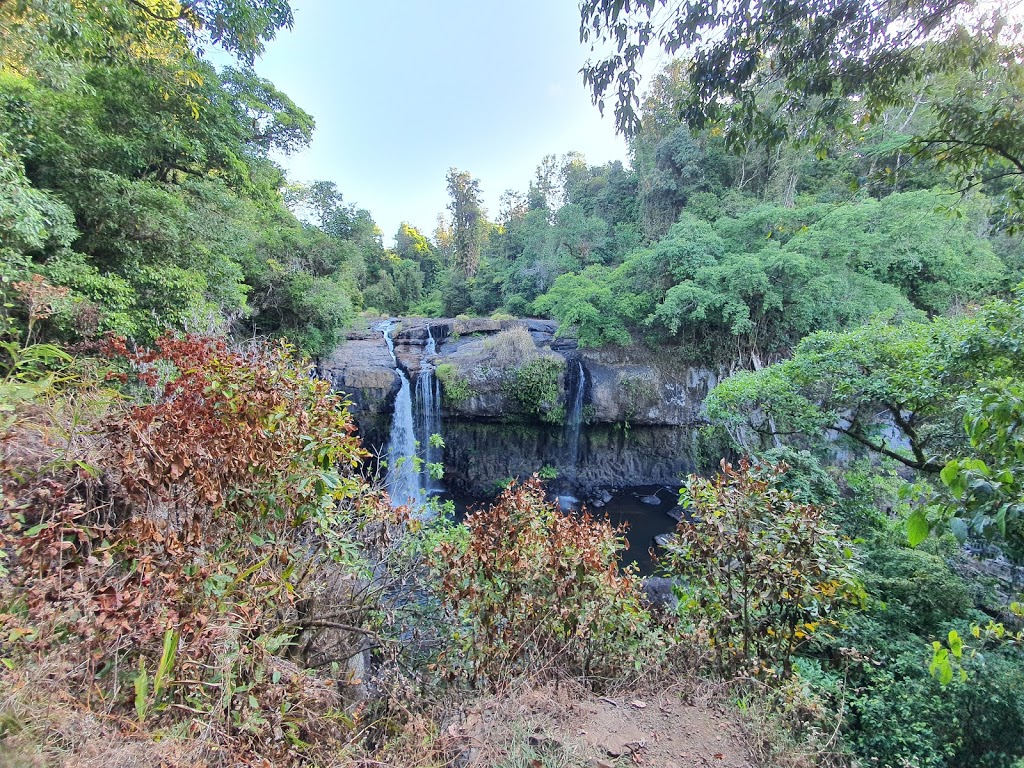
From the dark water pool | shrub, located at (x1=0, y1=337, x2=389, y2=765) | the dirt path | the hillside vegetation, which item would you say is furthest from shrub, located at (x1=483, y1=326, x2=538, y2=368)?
the dirt path

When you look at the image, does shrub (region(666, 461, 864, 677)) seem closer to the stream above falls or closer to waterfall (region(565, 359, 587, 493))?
the stream above falls

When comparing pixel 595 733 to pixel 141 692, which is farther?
pixel 595 733

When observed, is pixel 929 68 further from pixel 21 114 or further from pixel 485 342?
pixel 485 342

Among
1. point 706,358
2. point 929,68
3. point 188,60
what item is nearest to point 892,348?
point 929,68

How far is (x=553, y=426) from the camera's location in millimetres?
12938

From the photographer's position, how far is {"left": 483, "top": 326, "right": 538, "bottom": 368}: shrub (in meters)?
12.0

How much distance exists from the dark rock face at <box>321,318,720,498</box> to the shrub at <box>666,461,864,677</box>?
30.3 ft

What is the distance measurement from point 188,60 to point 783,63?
636cm

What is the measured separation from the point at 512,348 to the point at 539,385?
140 cm

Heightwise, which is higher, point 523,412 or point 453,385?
point 453,385

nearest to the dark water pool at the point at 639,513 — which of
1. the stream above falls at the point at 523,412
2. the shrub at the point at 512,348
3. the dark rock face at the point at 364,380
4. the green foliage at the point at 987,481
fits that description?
the stream above falls at the point at 523,412

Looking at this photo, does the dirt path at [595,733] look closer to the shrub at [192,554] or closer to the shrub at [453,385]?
A: the shrub at [192,554]

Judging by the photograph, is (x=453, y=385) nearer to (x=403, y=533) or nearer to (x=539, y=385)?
(x=539, y=385)

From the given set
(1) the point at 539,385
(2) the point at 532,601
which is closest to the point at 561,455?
(1) the point at 539,385
